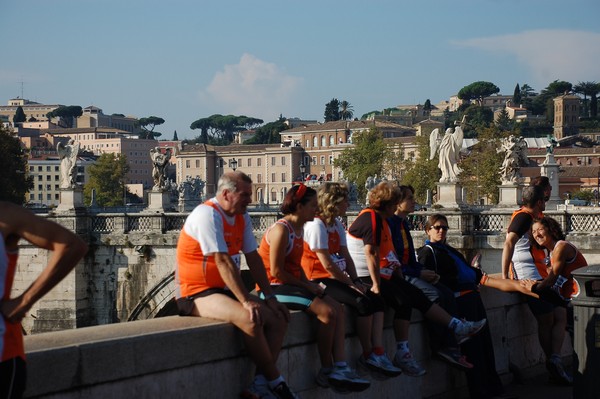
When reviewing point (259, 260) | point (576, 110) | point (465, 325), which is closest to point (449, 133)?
point (465, 325)

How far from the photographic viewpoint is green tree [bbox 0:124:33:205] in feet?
201

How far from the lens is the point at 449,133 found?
91.4 feet

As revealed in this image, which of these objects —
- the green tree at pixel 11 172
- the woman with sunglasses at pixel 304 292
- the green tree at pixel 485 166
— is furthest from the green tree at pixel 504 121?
the woman with sunglasses at pixel 304 292

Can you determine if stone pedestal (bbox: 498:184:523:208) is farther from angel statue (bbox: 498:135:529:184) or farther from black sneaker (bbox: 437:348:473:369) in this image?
black sneaker (bbox: 437:348:473:369)

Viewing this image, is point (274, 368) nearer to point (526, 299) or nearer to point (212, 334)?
point (212, 334)

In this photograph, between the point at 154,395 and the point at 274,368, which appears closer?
the point at 154,395

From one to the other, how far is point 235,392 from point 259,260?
818 millimetres

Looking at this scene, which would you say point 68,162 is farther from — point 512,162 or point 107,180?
point 107,180

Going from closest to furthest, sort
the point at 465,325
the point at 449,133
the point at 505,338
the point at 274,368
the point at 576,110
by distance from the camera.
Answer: the point at 274,368 → the point at 465,325 → the point at 505,338 → the point at 449,133 → the point at 576,110

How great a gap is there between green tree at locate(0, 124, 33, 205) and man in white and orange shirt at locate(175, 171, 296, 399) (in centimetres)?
5572

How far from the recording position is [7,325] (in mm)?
4812

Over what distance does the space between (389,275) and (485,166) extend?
57.8 meters

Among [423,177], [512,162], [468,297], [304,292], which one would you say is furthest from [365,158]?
[304,292]

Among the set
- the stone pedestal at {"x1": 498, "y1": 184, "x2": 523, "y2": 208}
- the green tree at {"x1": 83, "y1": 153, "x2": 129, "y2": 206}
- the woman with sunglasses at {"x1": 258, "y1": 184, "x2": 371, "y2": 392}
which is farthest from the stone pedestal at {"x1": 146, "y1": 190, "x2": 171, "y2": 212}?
the green tree at {"x1": 83, "y1": 153, "x2": 129, "y2": 206}
